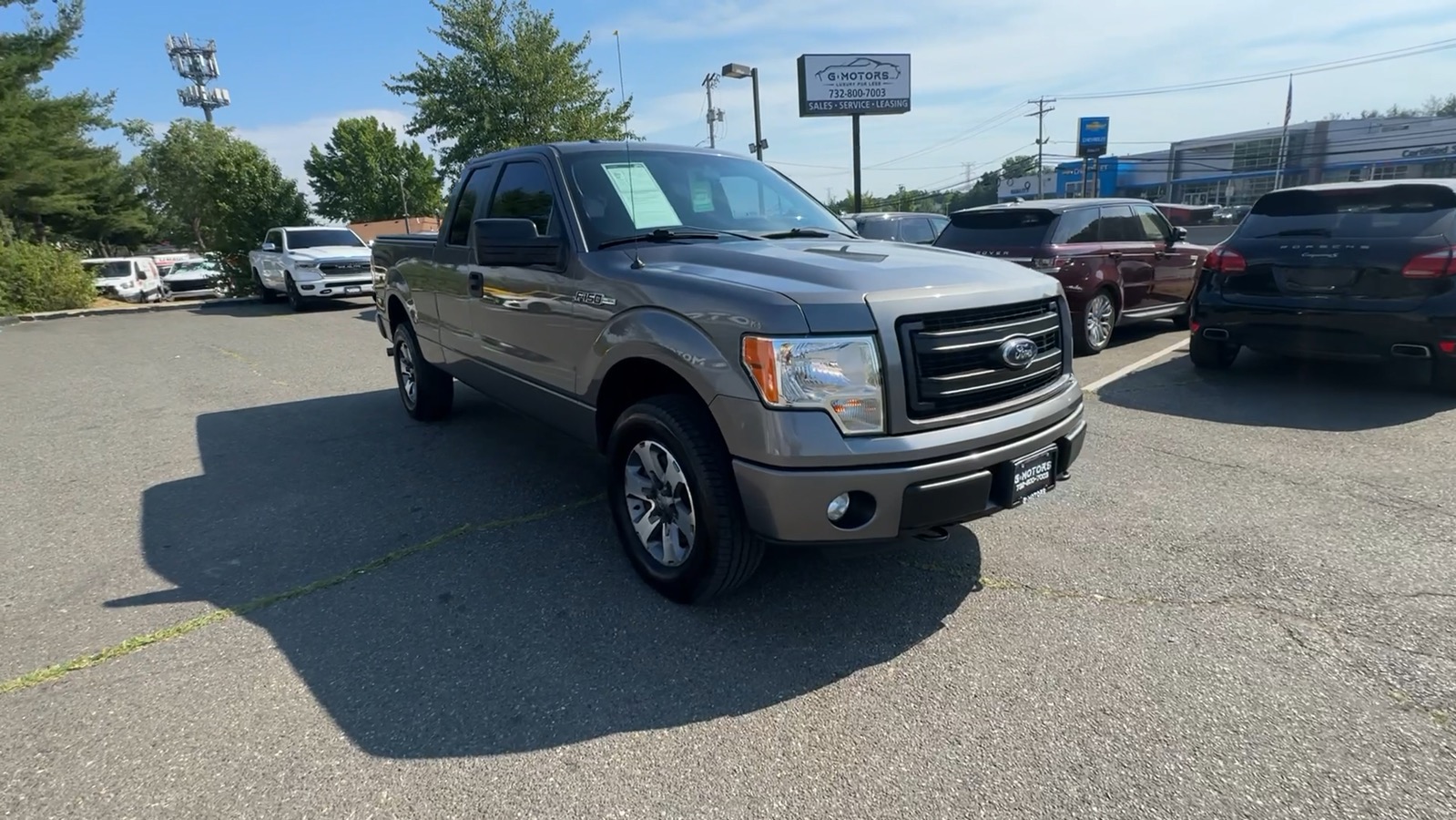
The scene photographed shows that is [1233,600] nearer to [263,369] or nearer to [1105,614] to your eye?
[1105,614]

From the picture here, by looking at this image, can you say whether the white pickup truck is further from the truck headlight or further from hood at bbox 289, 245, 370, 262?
the truck headlight

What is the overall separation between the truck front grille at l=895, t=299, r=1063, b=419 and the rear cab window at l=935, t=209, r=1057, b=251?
537 cm

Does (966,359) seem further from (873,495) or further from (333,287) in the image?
(333,287)

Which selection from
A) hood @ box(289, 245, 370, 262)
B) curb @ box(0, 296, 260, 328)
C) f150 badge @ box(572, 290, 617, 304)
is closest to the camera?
f150 badge @ box(572, 290, 617, 304)

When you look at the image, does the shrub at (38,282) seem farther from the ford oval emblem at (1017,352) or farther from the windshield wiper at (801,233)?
the ford oval emblem at (1017,352)

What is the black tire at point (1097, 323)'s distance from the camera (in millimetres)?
8133

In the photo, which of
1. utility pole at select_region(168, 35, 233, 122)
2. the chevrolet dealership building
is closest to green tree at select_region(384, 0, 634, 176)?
the chevrolet dealership building

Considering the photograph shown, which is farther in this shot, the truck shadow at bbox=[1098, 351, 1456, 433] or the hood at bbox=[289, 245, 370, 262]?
the hood at bbox=[289, 245, 370, 262]

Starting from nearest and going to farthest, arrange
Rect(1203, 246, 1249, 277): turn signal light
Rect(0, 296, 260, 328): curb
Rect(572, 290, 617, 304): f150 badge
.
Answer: Rect(572, 290, 617, 304): f150 badge → Rect(1203, 246, 1249, 277): turn signal light → Rect(0, 296, 260, 328): curb

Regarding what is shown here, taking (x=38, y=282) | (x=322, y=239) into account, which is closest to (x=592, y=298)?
(x=322, y=239)

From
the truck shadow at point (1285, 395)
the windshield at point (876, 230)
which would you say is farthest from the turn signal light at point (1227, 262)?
the windshield at point (876, 230)

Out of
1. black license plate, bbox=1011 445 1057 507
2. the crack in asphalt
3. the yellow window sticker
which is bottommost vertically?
the crack in asphalt

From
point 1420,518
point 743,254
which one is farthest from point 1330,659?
point 743,254

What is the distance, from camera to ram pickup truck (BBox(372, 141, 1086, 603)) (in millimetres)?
2604
